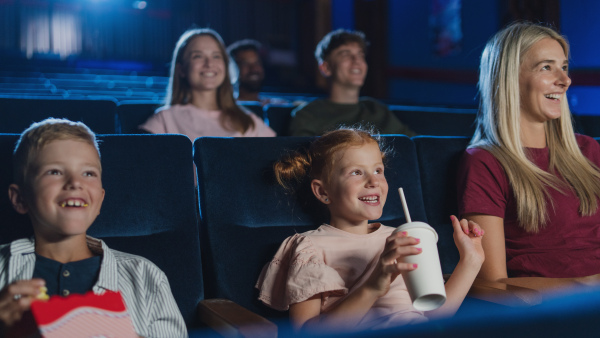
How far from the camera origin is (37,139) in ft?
3.78

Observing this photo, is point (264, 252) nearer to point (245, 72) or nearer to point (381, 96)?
point (245, 72)

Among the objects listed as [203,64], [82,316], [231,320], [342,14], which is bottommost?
[231,320]

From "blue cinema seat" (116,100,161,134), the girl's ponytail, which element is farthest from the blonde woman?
"blue cinema seat" (116,100,161,134)

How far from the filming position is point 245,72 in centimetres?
357

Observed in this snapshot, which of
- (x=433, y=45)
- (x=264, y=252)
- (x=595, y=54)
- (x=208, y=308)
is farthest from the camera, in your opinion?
(x=433, y=45)

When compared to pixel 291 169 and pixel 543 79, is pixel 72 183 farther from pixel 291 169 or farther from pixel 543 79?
pixel 543 79

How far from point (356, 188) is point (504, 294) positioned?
379 mm

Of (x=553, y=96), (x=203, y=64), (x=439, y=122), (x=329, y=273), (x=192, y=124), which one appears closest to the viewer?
(x=329, y=273)

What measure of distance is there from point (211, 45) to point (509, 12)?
2.42 metres

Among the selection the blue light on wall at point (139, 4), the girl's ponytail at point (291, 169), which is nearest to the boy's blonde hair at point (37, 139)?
the girl's ponytail at point (291, 169)

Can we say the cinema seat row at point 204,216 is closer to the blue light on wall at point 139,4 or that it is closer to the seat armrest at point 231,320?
the seat armrest at point 231,320

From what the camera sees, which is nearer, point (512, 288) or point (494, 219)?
point (512, 288)

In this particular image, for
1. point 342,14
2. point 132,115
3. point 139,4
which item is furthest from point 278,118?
point 139,4

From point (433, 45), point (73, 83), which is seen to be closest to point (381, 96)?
point (433, 45)
